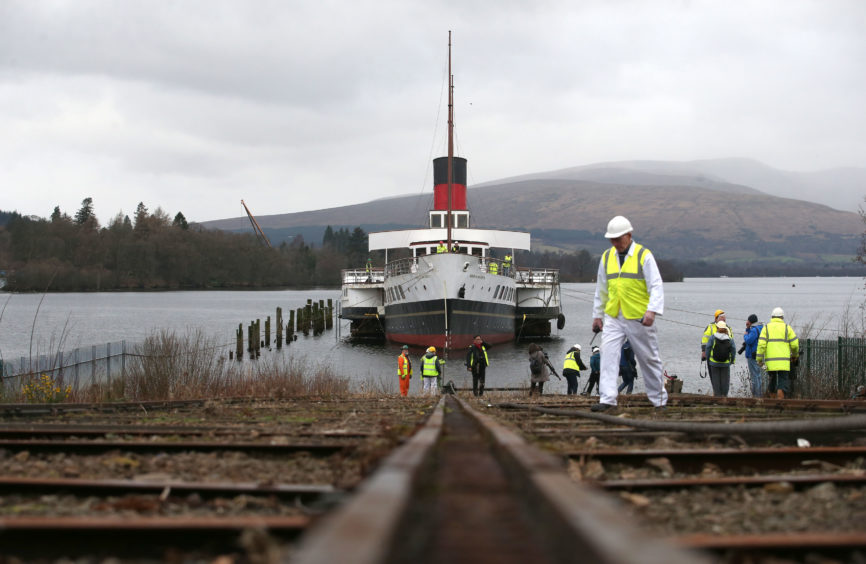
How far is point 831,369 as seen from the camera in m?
15.2

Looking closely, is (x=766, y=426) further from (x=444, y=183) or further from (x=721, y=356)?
(x=444, y=183)

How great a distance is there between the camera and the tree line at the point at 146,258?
107938 millimetres

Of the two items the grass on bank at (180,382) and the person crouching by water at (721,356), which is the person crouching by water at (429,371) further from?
the person crouching by water at (721,356)

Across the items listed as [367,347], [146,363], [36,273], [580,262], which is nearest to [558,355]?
[367,347]

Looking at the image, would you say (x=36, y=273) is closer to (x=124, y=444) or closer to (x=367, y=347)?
(x=367, y=347)

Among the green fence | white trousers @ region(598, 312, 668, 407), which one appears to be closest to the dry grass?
white trousers @ region(598, 312, 668, 407)

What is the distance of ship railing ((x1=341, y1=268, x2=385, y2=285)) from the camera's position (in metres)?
48.4

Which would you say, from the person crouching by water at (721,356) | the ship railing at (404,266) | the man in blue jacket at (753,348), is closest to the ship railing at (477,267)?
the ship railing at (404,266)

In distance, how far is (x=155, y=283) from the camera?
121625mm

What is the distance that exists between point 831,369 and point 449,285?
70.8ft

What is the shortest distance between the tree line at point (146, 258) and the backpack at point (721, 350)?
9242 centimetres

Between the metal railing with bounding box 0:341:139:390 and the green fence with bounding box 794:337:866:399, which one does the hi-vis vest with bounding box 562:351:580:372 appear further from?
the metal railing with bounding box 0:341:139:390

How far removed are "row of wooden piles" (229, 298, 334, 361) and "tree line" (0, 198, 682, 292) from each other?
1929 inches

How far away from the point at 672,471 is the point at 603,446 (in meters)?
0.79
